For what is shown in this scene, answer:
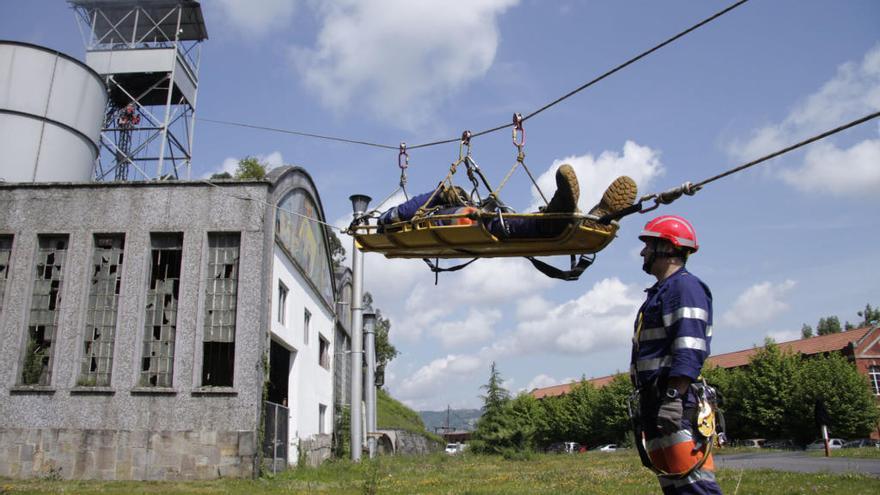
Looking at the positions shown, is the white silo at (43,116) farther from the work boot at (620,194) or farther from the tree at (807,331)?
the tree at (807,331)

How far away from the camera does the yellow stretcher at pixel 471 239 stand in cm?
790

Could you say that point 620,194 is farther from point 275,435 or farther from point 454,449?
point 454,449

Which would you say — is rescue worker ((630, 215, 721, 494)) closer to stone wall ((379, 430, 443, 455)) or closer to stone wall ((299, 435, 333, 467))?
stone wall ((299, 435, 333, 467))

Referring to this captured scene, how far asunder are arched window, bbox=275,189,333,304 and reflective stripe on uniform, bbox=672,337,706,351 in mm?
15055

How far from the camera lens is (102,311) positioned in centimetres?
1783

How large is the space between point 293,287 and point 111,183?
634 centimetres

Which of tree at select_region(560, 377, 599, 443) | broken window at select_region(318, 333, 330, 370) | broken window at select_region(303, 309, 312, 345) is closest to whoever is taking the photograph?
broken window at select_region(303, 309, 312, 345)

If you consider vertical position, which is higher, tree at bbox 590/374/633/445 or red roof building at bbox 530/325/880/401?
red roof building at bbox 530/325/880/401

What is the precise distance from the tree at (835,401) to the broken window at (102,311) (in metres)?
42.1

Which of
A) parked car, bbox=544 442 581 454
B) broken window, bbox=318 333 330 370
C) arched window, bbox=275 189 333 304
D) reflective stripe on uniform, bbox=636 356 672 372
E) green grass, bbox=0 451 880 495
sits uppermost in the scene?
arched window, bbox=275 189 333 304

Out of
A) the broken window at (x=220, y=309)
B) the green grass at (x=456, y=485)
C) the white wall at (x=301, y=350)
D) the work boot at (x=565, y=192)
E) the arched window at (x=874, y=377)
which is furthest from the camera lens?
the arched window at (x=874, y=377)

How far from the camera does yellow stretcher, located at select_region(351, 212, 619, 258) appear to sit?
7.90 metres

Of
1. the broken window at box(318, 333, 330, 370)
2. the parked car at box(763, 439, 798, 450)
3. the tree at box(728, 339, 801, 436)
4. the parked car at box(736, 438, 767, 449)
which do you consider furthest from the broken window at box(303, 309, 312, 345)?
the parked car at box(763, 439, 798, 450)

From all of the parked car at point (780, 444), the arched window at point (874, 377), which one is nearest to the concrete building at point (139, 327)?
the parked car at point (780, 444)
